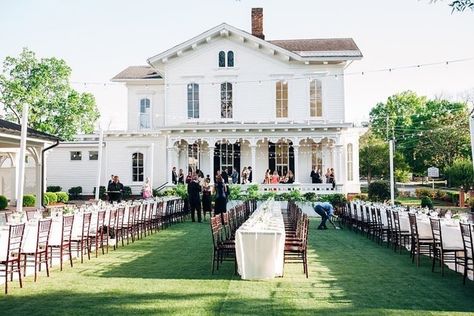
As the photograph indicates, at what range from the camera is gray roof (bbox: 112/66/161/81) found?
3447 cm

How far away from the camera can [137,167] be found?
34062 millimetres

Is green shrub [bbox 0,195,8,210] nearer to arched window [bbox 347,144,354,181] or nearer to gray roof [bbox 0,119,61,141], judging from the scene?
gray roof [bbox 0,119,61,141]

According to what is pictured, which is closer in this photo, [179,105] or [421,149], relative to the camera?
[179,105]

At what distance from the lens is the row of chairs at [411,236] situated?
394 inches

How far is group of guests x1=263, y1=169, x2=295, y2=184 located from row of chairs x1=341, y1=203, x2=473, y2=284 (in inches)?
333

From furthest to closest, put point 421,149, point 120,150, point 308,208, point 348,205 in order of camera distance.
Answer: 1. point 421,149
2. point 120,150
3. point 308,208
4. point 348,205

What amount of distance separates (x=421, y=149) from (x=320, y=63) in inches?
1081

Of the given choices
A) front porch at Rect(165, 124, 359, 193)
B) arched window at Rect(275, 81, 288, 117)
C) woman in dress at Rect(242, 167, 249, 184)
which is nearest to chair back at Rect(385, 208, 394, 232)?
front porch at Rect(165, 124, 359, 193)

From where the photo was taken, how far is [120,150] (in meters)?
34.0

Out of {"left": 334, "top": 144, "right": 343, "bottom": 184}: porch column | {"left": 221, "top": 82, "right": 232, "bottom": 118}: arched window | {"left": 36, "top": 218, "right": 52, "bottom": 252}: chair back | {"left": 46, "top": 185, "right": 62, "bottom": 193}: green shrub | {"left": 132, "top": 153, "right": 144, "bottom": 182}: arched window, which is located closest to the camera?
{"left": 36, "top": 218, "right": 52, "bottom": 252}: chair back

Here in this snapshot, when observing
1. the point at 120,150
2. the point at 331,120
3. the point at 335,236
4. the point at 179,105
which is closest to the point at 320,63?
the point at 331,120

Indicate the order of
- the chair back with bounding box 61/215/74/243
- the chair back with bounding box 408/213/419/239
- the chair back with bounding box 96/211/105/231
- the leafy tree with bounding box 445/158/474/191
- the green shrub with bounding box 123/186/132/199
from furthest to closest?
the leafy tree with bounding box 445/158/474/191
the green shrub with bounding box 123/186/132/199
the chair back with bounding box 96/211/105/231
the chair back with bounding box 408/213/419/239
the chair back with bounding box 61/215/74/243

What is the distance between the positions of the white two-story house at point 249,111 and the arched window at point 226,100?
0.18 ft

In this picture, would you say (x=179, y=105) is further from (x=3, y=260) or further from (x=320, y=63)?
(x=3, y=260)
